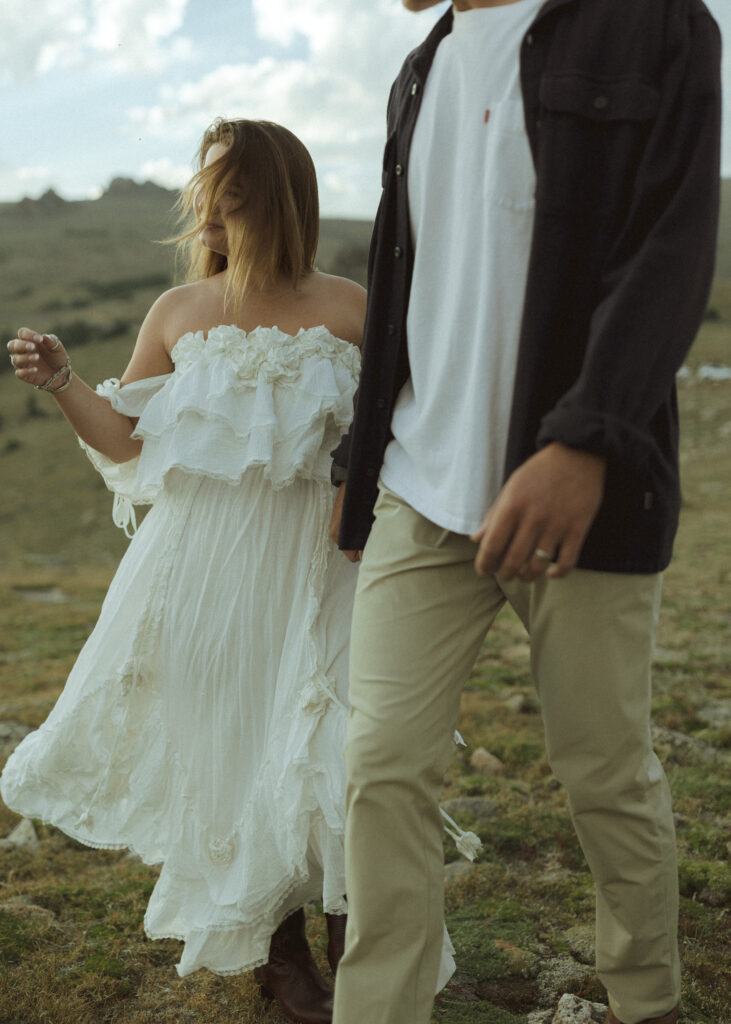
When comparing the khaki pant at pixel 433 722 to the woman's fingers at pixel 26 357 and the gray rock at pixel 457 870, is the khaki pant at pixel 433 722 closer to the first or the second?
the woman's fingers at pixel 26 357

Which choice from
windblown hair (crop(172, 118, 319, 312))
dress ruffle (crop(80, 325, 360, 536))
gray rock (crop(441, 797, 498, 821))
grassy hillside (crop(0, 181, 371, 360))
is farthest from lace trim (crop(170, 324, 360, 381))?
grassy hillside (crop(0, 181, 371, 360))

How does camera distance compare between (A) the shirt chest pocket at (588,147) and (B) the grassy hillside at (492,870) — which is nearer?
→ (A) the shirt chest pocket at (588,147)

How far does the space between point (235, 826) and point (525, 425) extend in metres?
1.34

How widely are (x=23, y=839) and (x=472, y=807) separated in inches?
65.9

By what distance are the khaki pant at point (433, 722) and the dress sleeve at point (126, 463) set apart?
970 millimetres

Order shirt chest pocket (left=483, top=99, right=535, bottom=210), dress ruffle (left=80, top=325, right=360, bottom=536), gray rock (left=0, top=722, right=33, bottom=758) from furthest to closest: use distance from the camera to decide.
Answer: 1. gray rock (left=0, top=722, right=33, bottom=758)
2. dress ruffle (left=80, top=325, right=360, bottom=536)
3. shirt chest pocket (left=483, top=99, right=535, bottom=210)

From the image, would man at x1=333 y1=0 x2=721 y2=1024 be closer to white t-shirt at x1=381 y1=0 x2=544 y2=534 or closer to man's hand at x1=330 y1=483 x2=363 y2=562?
white t-shirt at x1=381 y1=0 x2=544 y2=534

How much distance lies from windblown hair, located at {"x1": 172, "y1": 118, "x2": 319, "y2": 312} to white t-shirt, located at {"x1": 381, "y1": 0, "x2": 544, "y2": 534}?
71 cm

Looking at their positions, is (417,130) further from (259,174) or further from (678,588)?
(678,588)

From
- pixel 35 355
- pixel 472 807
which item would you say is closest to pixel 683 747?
pixel 472 807

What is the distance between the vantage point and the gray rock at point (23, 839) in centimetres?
358

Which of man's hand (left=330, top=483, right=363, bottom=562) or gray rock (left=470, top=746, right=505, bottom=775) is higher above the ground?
man's hand (left=330, top=483, right=363, bottom=562)

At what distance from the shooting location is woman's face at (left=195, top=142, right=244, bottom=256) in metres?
2.53

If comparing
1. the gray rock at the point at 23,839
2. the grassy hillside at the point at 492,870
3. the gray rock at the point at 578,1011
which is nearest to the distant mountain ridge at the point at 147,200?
the grassy hillside at the point at 492,870
